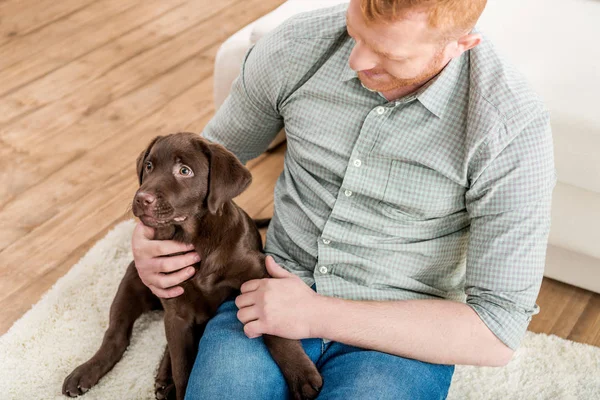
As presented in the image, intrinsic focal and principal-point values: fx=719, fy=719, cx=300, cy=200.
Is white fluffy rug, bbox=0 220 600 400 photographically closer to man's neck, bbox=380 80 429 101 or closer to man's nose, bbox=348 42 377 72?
man's neck, bbox=380 80 429 101

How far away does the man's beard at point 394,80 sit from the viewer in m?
1.43

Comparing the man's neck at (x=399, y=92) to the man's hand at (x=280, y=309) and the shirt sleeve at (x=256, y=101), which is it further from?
the man's hand at (x=280, y=309)

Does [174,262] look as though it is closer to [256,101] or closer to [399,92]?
[256,101]

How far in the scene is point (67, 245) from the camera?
2486 millimetres

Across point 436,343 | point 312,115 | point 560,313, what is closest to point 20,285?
point 312,115

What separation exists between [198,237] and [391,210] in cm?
44

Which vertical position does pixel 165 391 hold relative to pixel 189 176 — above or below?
below

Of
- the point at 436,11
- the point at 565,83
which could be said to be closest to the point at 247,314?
the point at 436,11

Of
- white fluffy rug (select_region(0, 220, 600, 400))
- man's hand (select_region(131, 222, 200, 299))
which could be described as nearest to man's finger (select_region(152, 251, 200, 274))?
man's hand (select_region(131, 222, 200, 299))

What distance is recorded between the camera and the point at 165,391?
6.11 feet

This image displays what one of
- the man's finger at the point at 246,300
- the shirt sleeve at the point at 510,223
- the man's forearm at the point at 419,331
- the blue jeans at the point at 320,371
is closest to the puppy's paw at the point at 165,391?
the blue jeans at the point at 320,371

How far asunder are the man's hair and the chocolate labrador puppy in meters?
0.45

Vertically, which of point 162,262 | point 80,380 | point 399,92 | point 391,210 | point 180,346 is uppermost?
point 399,92

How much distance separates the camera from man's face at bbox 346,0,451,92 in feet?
4.33
